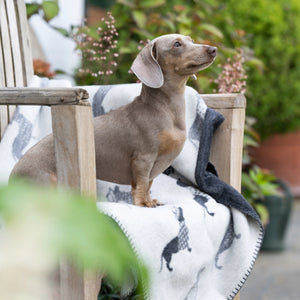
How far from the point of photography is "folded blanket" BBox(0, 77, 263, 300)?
1.13 m

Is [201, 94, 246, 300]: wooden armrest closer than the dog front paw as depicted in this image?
No

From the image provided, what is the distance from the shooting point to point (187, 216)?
1.24 meters

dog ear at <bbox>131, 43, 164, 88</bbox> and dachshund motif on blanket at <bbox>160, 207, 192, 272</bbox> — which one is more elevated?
dog ear at <bbox>131, 43, 164, 88</bbox>

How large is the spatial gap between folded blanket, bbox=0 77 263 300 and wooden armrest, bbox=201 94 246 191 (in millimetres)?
43

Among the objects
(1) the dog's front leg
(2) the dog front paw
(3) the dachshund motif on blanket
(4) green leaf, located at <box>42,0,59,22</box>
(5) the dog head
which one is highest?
(4) green leaf, located at <box>42,0,59,22</box>

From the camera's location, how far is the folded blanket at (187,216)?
113cm

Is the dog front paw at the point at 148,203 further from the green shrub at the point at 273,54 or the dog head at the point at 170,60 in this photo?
the green shrub at the point at 273,54

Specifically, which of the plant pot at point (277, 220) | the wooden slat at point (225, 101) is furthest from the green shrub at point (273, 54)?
the wooden slat at point (225, 101)

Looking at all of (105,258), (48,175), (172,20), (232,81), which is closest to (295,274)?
(232,81)

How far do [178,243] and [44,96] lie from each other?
487mm

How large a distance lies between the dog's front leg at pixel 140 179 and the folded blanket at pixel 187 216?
54 millimetres

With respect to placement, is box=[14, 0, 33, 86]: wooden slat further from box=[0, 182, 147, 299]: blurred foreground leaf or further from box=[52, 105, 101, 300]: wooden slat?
box=[0, 182, 147, 299]: blurred foreground leaf

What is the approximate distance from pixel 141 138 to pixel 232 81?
2.58ft

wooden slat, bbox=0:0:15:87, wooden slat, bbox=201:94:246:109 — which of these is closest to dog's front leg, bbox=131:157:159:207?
wooden slat, bbox=201:94:246:109
